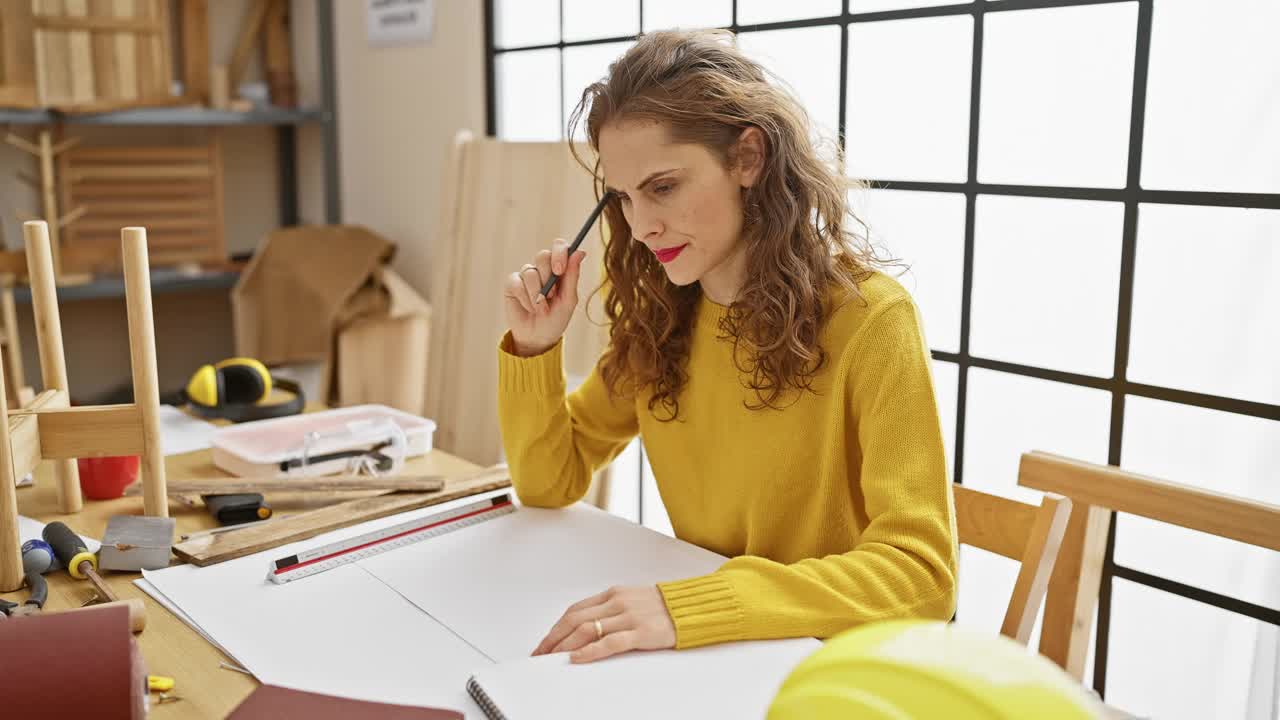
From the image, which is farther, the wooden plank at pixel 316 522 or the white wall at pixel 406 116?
the white wall at pixel 406 116

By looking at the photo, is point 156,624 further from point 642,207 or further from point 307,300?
point 307,300

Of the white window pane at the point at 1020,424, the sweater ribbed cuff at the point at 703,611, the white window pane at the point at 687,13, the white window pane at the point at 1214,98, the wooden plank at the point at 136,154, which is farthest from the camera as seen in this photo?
the wooden plank at the point at 136,154

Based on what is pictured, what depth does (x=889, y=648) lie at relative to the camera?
50cm

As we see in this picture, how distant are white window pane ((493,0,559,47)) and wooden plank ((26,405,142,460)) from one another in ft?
5.79

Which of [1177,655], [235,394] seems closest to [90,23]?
[235,394]

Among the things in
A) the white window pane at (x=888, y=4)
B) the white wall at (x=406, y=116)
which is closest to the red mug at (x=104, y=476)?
the white window pane at (x=888, y=4)

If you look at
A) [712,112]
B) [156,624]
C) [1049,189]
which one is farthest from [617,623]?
[1049,189]

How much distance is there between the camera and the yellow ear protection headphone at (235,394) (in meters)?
1.80

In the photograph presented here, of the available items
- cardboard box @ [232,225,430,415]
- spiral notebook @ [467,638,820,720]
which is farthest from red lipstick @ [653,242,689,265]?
cardboard box @ [232,225,430,415]

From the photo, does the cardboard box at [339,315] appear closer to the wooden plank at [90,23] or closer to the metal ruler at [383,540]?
the wooden plank at [90,23]

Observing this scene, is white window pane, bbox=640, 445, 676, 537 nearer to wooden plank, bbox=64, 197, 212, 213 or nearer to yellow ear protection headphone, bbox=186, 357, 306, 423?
yellow ear protection headphone, bbox=186, 357, 306, 423

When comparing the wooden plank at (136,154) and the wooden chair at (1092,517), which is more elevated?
the wooden plank at (136,154)

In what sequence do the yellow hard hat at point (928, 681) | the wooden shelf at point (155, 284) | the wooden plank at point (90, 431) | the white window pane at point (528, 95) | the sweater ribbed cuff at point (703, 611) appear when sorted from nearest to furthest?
the yellow hard hat at point (928, 681)
the sweater ribbed cuff at point (703, 611)
the wooden plank at point (90, 431)
the white window pane at point (528, 95)
the wooden shelf at point (155, 284)

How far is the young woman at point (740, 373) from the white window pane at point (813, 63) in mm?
767
